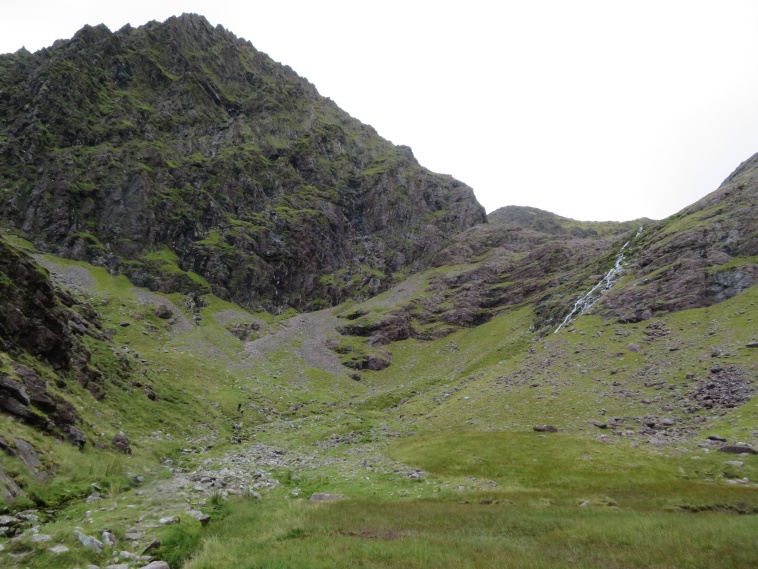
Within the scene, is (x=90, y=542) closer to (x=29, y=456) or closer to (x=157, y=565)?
(x=157, y=565)

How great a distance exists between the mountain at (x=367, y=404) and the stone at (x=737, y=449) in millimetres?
174

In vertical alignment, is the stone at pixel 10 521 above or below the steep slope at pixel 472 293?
below

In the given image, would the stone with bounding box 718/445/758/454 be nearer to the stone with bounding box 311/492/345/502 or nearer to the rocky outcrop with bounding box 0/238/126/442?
the stone with bounding box 311/492/345/502

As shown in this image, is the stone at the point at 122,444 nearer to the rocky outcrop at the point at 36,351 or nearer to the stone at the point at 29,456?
the rocky outcrop at the point at 36,351

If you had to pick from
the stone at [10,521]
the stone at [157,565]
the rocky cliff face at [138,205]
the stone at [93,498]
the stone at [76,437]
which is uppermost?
the rocky cliff face at [138,205]

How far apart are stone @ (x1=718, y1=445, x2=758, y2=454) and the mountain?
0.17 meters

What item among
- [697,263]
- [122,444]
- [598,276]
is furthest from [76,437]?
[598,276]

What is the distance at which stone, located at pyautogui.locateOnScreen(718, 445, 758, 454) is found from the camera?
117 ft

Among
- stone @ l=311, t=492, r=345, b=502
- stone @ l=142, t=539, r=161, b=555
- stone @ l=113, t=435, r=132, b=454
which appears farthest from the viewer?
stone @ l=113, t=435, r=132, b=454

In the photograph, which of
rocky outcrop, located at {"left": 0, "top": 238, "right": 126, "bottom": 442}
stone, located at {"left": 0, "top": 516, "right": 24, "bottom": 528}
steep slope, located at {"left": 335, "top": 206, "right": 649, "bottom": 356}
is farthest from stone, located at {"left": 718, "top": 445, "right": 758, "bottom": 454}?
steep slope, located at {"left": 335, "top": 206, "right": 649, "bottom": 356}

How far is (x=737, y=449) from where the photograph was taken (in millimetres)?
36438

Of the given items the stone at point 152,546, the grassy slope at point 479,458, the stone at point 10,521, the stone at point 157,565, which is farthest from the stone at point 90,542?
the stone at point 10,521

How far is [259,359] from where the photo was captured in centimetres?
11475

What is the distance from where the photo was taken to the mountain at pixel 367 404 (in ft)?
62.0
